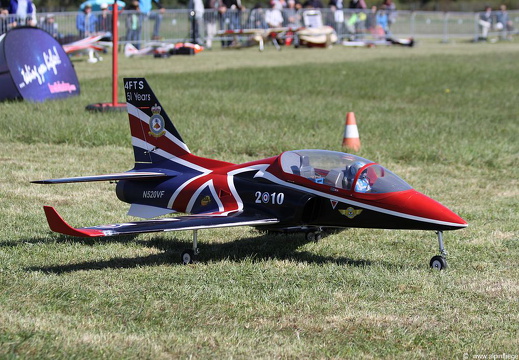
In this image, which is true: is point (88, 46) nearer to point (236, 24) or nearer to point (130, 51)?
point (130, 51)

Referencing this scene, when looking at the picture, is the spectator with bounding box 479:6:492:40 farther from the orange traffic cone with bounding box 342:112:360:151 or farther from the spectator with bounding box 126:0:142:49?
the orange traffic cone with bounding box 342:112:360:151

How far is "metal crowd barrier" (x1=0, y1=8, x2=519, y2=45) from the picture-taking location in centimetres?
3266

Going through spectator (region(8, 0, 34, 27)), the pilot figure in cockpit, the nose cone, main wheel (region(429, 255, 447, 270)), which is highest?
spectator (region(8, 0, 34, 27))

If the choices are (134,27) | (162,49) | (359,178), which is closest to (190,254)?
(359,178)

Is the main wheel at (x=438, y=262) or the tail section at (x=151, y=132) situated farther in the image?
the tail section at (x=151, y=132)

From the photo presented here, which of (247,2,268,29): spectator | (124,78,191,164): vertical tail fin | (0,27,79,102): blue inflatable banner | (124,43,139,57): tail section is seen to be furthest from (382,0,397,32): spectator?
(124,78,191,164): vertical tail fin

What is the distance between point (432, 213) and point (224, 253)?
2471 millimetres

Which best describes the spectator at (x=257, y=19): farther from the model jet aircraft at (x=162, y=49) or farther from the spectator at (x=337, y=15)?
the model jet aircraft at (x=162, y=49)

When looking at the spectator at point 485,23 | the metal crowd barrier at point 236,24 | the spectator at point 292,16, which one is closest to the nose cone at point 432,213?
the metal crowd barrier at point 236,24

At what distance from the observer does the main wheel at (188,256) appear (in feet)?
28.5

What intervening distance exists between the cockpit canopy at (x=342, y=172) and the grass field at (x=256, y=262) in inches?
34.6

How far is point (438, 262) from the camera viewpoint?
28.0 ft

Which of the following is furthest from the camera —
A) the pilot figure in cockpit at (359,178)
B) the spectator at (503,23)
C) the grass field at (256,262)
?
the spectator at (503,23)

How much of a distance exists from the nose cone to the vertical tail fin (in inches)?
123
